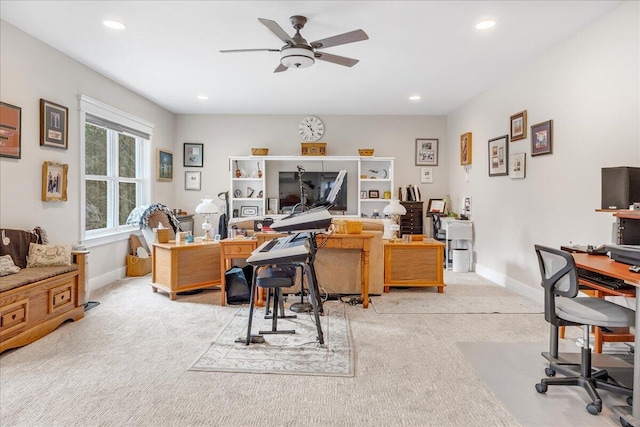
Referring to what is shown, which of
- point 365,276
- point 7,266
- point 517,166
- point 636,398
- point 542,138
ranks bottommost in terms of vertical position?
point 636,398

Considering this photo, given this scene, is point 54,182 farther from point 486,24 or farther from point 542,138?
point 542,138

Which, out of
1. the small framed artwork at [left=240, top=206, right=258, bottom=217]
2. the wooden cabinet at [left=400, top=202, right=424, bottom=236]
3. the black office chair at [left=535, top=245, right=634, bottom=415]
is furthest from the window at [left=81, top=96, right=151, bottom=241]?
the black office chair at [left=535, top=245, right=634, bottom=415]

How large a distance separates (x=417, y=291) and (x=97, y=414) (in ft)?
11.6

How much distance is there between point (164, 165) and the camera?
6.79m

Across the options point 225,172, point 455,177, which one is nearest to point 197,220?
point 225,172

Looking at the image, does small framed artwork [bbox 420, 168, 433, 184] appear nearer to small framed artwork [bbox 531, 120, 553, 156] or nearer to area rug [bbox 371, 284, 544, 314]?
area rug [bbox 371, 284, 544, 314]

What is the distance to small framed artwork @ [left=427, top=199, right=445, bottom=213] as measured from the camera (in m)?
6.98

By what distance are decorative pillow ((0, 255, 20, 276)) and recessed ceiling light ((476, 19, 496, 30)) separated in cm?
440

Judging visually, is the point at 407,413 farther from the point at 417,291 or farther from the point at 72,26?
the point at 72,26

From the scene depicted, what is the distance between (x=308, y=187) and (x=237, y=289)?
3.35 metres

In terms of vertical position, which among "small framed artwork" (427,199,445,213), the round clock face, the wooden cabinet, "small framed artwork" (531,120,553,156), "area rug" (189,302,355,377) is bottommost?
"area rug" (189,302,355,377)

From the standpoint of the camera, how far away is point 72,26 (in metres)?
3.43

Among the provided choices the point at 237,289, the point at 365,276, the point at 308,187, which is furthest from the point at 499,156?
the point at 237,289

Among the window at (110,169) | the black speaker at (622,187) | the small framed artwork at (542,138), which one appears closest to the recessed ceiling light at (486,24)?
the small framed artwork at (542,138)
